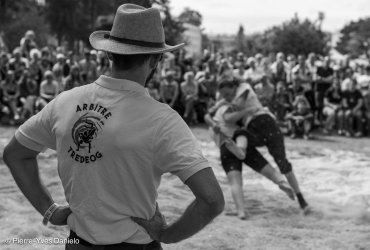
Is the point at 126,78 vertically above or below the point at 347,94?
above

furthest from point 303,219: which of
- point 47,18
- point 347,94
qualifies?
point 47,18

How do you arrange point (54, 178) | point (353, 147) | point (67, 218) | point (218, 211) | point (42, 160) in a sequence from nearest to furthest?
point (218, 211), point (67, 218), point (54, 178), point (42, 160), point (353, 147)

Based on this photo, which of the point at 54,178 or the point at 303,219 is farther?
the point at 54,178

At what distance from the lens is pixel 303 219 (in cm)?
591

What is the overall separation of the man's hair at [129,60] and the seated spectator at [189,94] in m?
11.0

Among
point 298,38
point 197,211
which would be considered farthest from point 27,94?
point 298,38

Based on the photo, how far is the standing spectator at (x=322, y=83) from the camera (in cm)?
1309

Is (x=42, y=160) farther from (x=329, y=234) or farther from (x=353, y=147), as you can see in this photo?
(x=353, y=147)

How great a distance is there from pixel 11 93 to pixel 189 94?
3.86 m

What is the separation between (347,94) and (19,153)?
11.4m

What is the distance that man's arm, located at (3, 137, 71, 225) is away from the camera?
2184mm

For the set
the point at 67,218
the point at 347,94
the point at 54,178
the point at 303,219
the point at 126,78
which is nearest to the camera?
the point at 126,78

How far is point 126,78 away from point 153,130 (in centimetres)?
23

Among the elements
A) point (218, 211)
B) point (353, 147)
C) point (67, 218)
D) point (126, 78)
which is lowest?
point (353, 147)
